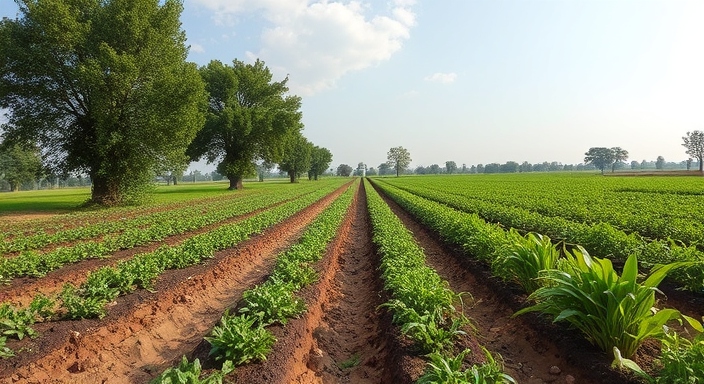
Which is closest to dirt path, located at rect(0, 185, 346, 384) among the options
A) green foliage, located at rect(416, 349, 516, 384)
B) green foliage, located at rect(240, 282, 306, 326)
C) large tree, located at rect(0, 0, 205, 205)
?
green foliage, located at rect(240, 282, 306, 326)

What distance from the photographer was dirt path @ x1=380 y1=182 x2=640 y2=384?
4383 mm

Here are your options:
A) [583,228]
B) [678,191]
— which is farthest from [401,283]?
[678,191]

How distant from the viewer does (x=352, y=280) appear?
978cm

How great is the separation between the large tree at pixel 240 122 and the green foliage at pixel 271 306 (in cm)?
4484

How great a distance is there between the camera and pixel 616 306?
4.18m

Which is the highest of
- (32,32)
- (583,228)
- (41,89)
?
(32,32)

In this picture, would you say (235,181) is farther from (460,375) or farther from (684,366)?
(684,366)

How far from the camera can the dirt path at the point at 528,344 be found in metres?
4.38

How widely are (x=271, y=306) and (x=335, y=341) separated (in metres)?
1.33

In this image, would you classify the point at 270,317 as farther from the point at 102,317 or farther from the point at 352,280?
the point at 352,280

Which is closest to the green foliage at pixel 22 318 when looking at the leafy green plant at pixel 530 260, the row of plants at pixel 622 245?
the leafy green plant at pixel 530 260

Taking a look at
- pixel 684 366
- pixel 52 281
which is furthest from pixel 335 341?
pixel 52 281

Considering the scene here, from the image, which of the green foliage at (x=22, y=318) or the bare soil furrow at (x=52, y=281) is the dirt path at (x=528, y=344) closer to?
the green foliage at (x=22, y=318)

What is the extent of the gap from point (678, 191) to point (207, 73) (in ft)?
182
